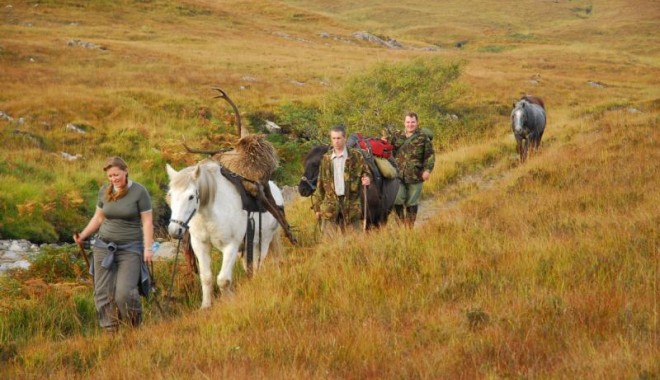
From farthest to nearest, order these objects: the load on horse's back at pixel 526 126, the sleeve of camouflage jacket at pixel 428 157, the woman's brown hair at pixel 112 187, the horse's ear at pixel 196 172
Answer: the load on horse's back at pixel 526 126
the sleeve of camouflage jacket at pixel 428 157
the horse's ear at pixel 196 172
the woman's brown hair at pixel 112 187

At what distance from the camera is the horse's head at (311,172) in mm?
8969

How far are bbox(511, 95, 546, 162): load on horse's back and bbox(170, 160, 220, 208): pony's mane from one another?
11557mm

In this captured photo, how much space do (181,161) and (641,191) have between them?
36.3ft

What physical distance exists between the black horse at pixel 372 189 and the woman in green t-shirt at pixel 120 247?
293cm

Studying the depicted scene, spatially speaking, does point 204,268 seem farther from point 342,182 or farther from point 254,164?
point 342,182

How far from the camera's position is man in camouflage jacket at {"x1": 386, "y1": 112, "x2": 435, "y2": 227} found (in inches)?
372

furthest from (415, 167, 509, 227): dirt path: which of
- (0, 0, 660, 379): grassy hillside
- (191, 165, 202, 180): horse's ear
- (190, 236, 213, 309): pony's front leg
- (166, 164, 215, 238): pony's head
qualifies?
(191, 165, 202, 180): horse's ear

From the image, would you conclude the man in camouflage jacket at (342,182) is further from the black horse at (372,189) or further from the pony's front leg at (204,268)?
the pony's front leg at (204,268)

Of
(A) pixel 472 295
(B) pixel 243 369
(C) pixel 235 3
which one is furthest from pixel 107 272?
(C) pixel 235 3

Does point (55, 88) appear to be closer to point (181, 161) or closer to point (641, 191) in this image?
point (181, 161)

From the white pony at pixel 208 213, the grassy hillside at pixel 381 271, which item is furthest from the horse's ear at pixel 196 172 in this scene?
the grassy hillside at pixel 381 271

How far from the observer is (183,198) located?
258 inches

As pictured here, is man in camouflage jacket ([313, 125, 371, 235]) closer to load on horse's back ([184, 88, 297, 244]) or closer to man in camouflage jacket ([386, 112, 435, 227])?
load on horse's back ([184, 88, 297, 244])

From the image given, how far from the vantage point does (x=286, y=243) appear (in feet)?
33.7
